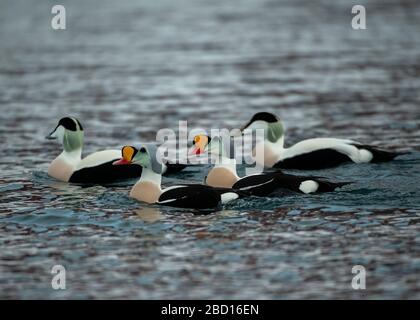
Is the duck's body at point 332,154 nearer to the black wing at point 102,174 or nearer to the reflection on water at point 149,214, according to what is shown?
the black wing at point 102,174

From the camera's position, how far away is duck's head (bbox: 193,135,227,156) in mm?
11625

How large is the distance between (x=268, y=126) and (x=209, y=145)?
5.77 ft

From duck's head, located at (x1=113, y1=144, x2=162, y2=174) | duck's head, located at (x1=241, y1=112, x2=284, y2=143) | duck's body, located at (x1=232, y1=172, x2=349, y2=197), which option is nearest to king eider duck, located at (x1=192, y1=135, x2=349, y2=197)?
duck's body, located at (x1=232, y1=172, x2=349, y2=197)

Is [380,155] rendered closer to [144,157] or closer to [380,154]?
[380,154]

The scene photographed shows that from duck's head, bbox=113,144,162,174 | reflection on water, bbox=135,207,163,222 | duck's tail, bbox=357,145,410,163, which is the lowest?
reflection on water, bbox=135,207,163,222

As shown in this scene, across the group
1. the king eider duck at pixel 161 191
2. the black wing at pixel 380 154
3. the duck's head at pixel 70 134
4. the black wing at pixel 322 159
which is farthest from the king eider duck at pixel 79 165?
the black wing at pixel 380 154

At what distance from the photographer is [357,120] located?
1625cm

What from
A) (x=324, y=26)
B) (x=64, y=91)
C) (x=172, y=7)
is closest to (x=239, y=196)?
(x=64, y=91)

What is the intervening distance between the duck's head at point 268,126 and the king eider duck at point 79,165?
3.98 ft

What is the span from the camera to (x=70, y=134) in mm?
12734

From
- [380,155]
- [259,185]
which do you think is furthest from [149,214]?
[380,155]

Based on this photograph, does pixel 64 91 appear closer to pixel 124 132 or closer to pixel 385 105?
pixel 124 132

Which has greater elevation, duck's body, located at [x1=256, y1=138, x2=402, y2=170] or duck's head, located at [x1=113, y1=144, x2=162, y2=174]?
duck's head, located at [x1=113, y1=144, x2=162, y2=174]

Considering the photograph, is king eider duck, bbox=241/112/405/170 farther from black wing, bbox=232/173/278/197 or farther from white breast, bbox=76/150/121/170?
white breast, bbox=76/150/121/170
